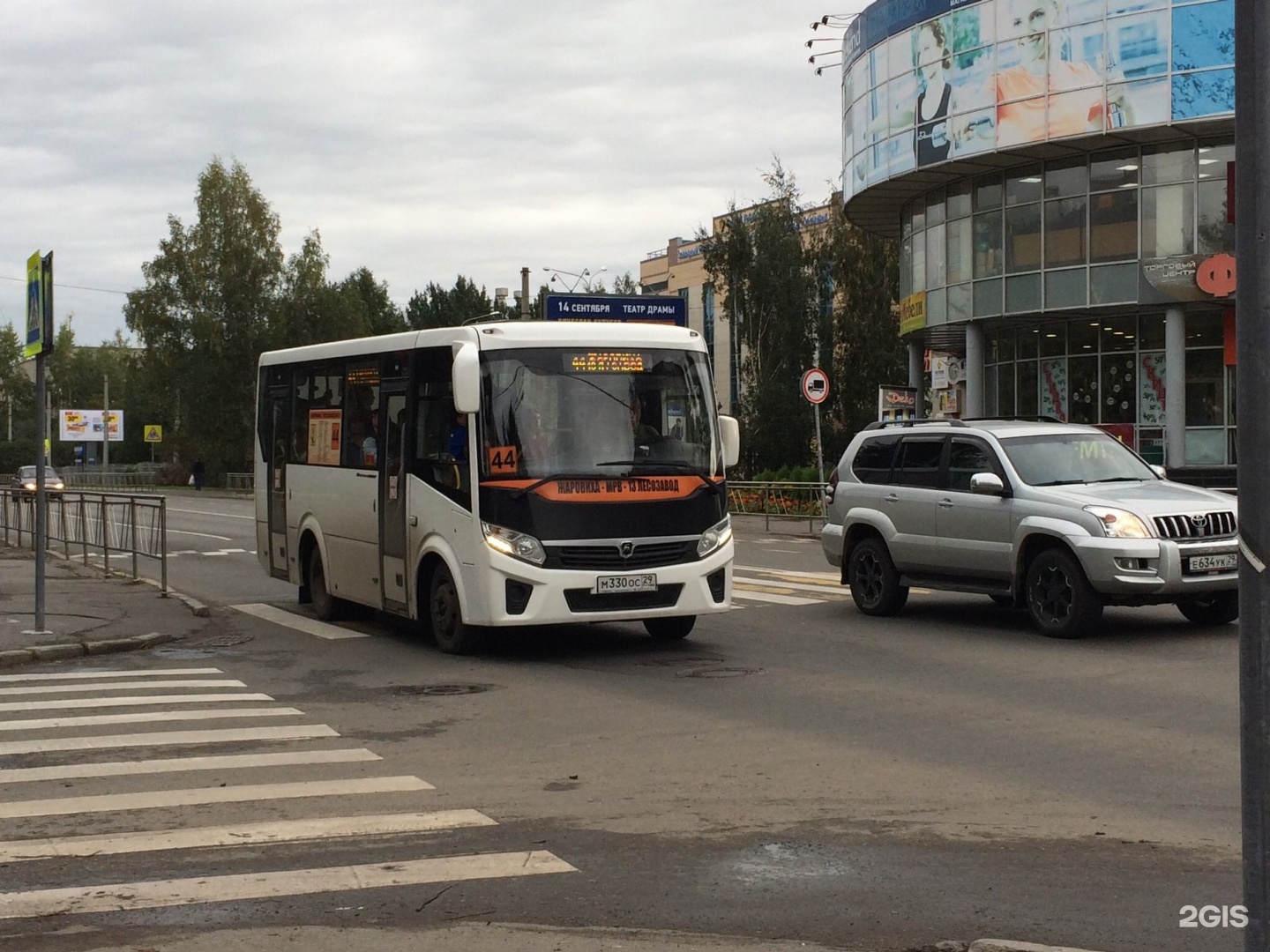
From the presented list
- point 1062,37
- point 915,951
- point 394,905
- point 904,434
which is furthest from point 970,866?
point 1062,37

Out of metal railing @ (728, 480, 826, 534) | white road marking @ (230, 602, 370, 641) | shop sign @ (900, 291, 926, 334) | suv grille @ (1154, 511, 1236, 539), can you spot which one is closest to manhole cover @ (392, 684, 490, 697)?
white road marking @ (230, 602, 370, 641)

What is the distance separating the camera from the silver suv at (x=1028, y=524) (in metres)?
12.9

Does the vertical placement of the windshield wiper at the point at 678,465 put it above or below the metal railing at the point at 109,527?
above

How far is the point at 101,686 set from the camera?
11516 mm

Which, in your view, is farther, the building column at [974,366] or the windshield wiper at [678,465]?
the building column at [974,366]

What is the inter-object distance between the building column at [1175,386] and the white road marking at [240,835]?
32.6 metres

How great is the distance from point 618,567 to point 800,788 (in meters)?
5.17

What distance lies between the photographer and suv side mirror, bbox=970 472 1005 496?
13945 millimetres

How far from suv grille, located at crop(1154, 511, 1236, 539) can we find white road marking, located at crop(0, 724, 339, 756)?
735cm

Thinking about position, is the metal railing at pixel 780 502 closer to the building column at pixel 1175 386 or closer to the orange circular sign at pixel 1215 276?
→ the building column at pixel 1175 386

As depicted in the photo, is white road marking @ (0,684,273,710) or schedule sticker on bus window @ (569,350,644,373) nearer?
white road marking @ (0,684,273,710)

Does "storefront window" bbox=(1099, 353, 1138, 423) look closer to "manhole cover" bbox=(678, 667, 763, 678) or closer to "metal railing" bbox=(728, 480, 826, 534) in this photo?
"metal railing" bbox=(728, 480, 826, 534)

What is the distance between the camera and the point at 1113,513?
13023 millimetres

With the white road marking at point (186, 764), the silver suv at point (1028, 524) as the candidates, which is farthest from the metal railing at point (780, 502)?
the white road marking at point (186, 764)
